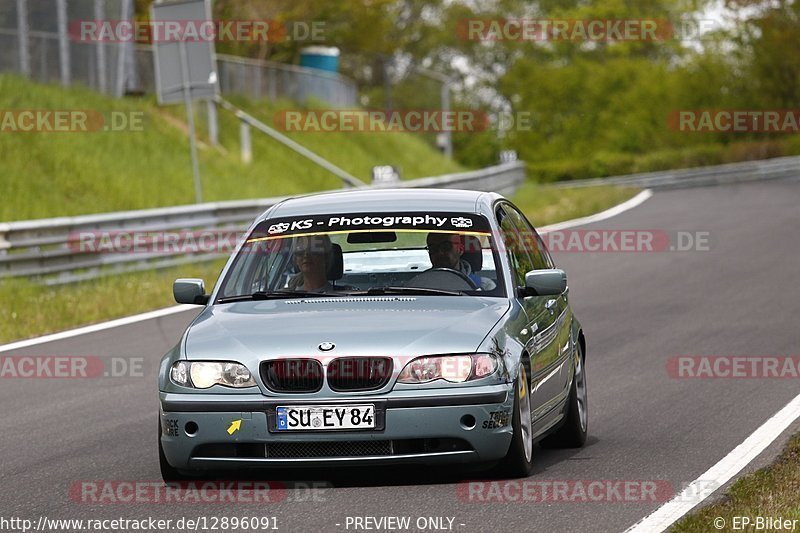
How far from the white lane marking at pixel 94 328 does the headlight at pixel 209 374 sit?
7447 millimetres

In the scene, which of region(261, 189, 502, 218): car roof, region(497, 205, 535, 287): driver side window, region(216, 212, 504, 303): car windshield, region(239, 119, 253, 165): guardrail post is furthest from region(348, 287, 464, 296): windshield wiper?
region(239, 119, 253, 165): guardrail post

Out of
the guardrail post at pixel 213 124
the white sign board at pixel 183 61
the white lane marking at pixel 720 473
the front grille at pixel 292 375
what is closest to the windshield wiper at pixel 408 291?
the front grille at pixel 292 375

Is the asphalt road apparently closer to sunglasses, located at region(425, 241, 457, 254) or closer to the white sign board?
sunglasses, located at region(425, 241, 457, 254)

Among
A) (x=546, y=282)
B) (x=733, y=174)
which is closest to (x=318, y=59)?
(x=733, y=174)

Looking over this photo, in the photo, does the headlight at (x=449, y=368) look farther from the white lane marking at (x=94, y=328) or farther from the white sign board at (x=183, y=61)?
the white sign board at (x=183, y=61)

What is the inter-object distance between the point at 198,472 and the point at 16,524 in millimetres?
1098

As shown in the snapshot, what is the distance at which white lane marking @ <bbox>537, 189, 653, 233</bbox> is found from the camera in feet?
96.6

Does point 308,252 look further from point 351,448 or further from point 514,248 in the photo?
point 351,448

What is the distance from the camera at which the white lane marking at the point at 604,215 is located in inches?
1159

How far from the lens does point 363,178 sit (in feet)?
143

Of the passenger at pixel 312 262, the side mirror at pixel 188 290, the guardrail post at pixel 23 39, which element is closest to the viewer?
the passenger at pixel 312 262

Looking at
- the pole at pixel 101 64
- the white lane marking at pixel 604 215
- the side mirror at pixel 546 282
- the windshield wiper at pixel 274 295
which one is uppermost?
the side mirror at pixel 546 282

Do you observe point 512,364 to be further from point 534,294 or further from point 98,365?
point 98,365

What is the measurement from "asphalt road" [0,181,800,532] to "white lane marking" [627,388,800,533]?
2.8 inches
